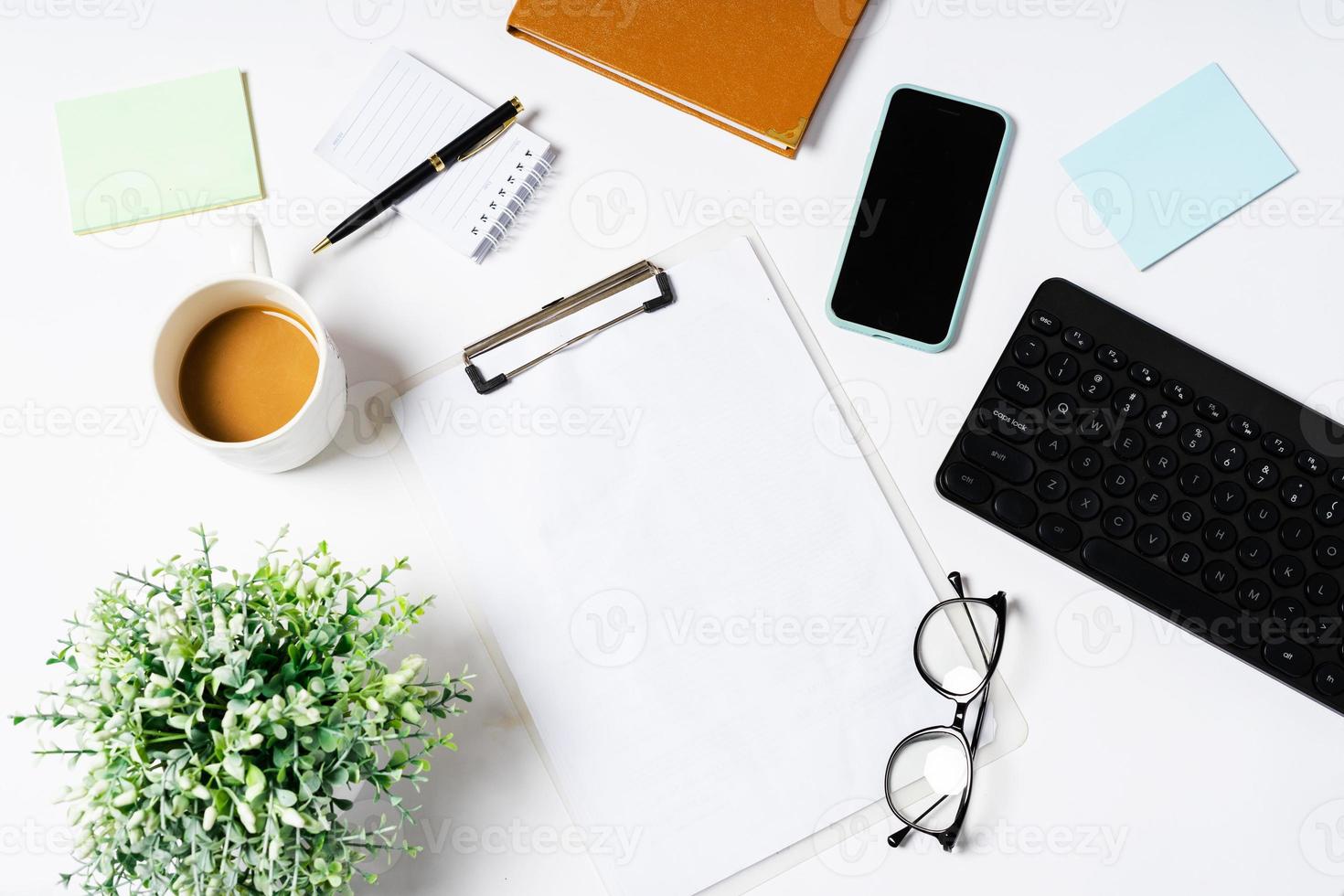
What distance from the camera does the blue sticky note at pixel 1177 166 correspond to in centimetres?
79

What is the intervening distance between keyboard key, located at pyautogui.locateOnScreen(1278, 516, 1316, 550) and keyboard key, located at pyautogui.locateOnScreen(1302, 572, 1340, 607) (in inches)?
1.1

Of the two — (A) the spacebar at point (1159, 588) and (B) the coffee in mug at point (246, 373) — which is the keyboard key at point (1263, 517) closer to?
(A) the spacebar at point (1159, 588)

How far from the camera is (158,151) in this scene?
2.54ft

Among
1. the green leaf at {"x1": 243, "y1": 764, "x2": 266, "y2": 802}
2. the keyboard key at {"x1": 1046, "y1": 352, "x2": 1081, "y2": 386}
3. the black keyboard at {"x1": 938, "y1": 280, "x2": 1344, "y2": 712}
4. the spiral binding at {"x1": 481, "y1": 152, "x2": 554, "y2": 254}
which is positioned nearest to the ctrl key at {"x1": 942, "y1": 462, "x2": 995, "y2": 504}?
the black keyboard at {"x1": 938, "y1": 280, "x2": 1344, "y2": 712}

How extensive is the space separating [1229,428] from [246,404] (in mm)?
779

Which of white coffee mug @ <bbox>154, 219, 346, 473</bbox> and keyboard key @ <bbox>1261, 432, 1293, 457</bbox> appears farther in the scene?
keyboard key @ <bbox>1261, 432, 1293, 457</bbox>

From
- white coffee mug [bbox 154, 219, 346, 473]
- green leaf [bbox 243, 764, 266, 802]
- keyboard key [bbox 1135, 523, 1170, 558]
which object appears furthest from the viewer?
keyboard key [bbox 1135, 523, 1170, 558]

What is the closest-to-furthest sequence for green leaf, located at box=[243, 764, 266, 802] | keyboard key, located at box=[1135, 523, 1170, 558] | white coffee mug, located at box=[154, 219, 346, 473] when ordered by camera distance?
green leaf, located at box=[243, 764, 266, 802] → white coffee mug, located at box=[154, 219, 346, 473] → keyboard key, located at box=[1135, 523, 1170, 558]

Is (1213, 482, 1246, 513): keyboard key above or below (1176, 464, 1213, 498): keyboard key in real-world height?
below

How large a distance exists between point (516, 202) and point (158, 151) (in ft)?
1.01

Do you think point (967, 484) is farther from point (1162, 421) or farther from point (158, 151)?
point (158, 151)

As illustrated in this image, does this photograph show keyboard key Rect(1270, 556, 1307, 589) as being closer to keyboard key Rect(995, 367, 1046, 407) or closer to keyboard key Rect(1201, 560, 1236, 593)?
keyboard key Rect(1201, 560, 1236, 593)

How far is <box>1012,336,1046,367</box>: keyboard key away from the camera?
0.75m

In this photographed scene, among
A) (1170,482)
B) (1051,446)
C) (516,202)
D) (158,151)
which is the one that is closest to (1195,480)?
(1170,482)
